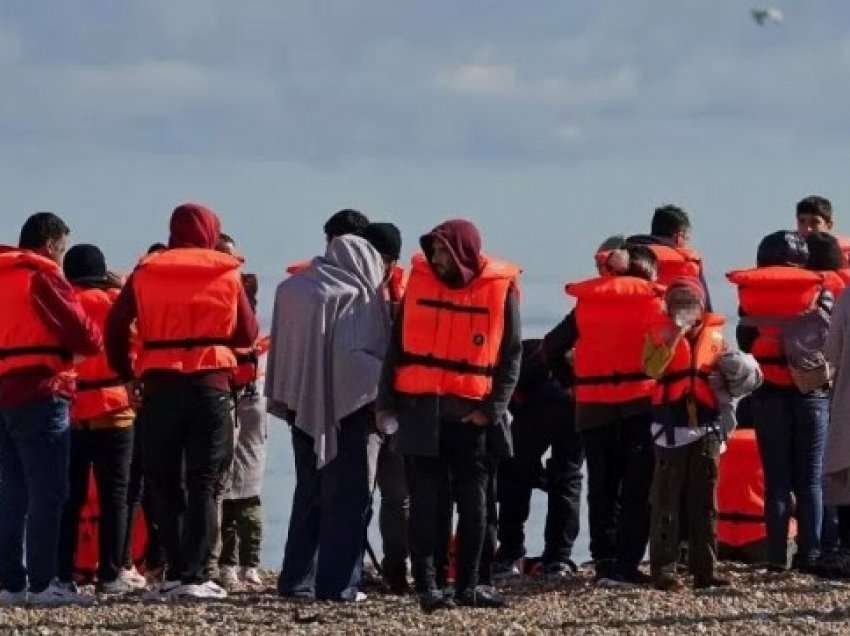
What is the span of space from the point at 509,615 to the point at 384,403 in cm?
125

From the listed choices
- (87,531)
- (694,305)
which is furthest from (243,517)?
(694,305)

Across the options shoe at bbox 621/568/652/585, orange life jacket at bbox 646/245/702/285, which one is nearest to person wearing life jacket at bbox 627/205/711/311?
orange life jacket at bbox 646/245/702/285

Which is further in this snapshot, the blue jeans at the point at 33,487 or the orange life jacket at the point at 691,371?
the orange life jacket at the point at 691,371

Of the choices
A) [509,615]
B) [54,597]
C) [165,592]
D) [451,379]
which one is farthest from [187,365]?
[509,615]

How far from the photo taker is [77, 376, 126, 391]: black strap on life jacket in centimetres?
1455

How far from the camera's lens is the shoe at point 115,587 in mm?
14594

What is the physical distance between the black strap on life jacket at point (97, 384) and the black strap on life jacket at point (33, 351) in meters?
0.89

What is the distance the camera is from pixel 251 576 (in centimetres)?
1530

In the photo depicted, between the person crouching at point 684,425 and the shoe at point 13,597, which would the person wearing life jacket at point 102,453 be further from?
the person crouching at point 684,425

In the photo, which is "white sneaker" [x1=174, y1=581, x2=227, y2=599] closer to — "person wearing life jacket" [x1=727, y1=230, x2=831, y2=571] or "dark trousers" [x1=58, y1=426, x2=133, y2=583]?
"dark trousers" [x1=58, y1=426, x2=133, y2=583]

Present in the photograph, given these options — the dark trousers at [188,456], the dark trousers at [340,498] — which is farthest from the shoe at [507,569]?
the dark trousers at [188,456]

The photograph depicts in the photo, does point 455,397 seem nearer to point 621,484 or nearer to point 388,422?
point 388,422

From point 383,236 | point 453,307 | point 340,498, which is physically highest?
point 383,236

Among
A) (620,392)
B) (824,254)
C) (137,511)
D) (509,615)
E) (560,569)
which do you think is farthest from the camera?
(560,569)
